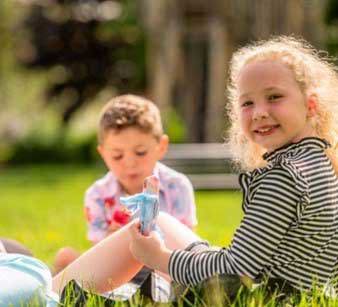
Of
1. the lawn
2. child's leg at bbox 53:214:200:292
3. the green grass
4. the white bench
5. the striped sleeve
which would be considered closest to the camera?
the striped sleeve

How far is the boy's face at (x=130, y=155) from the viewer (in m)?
5.24

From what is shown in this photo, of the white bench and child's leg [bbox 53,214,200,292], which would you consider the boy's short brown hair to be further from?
the white bench

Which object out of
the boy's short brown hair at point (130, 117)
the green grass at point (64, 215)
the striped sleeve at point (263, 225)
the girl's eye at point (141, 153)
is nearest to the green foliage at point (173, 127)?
the green grass at point (64, 215)

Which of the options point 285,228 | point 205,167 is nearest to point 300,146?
point 285,228

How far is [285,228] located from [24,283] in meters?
0.94

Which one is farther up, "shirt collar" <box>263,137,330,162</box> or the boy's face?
"shirt collar" <box>263,137,330,162</box>

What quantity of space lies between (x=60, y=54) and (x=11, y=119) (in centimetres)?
1317

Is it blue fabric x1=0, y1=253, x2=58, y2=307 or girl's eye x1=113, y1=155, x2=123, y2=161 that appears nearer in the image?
blue fabric x1=0, y1=253, x2=58, y2=307

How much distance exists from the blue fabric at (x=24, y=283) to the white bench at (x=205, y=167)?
12.2 metres

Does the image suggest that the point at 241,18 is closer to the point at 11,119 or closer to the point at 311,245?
the point at 311,245

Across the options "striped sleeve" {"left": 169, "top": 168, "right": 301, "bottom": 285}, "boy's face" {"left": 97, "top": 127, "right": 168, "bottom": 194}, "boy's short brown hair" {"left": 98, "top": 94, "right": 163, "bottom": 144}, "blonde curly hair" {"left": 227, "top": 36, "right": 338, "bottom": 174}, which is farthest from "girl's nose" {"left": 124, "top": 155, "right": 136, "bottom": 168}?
"striped sleeve" {"left": 169, "top": 168, "right": 301, "bottom": 285}

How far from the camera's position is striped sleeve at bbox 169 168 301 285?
132 inches

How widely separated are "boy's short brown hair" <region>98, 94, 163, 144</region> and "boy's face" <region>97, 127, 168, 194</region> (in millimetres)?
26

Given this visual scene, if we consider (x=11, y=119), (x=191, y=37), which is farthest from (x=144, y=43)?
(x=11, y=119)
